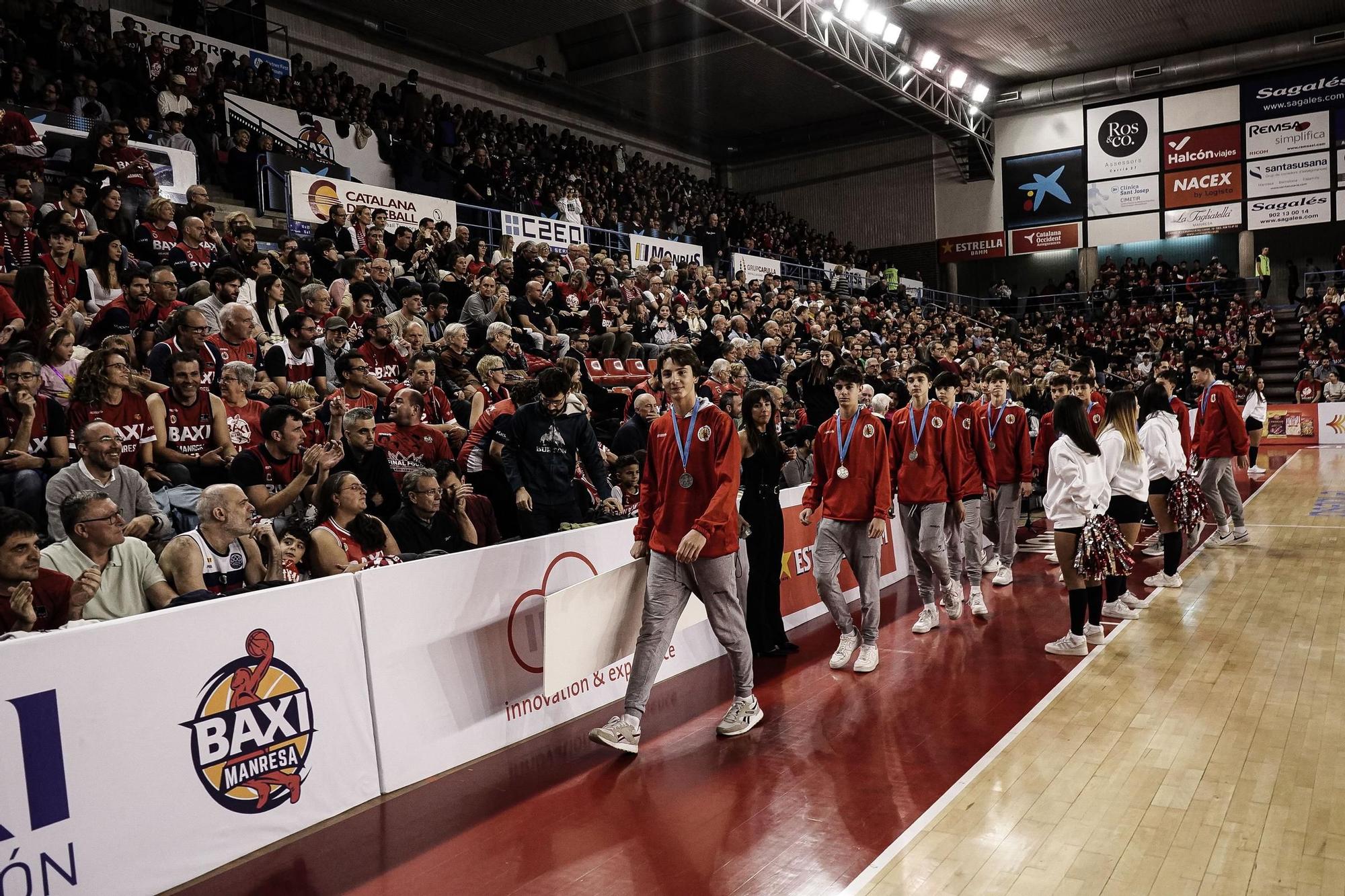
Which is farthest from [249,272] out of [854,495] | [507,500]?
[854,495]

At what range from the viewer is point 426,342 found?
8531 millimetres

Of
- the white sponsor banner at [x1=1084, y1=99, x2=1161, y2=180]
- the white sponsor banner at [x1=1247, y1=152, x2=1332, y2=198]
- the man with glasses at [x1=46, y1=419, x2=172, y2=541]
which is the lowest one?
the man with glasses at [x1=46, y1=419, x2=172, y2=541]

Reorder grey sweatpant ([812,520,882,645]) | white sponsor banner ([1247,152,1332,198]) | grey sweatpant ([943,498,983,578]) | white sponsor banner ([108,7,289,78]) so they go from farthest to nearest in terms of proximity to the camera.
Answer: white sponsor banner ([1247,152,1332,198]) < white sponsor banner ([108,7,289,78]) < grey sweatpant ([943,498,983,578]) < grey sweatpant ([812,520,882,645])

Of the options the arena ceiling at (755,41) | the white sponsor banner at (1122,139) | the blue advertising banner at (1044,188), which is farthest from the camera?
the blue advertising banner at (1044,188)

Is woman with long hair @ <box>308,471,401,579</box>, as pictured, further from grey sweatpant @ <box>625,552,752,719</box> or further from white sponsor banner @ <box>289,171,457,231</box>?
white sponsor banner @ <box>289,171,457,231</box>

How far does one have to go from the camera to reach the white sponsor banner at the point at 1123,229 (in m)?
27.8

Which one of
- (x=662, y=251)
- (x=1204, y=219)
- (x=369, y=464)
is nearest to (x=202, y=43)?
(x=662, y=251)

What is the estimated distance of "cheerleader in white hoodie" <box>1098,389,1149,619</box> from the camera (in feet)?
21.2

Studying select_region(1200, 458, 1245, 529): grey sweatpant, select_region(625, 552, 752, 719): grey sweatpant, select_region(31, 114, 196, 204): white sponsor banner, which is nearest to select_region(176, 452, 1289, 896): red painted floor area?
select_region(625, 552, 752, 719): grey sweatpant

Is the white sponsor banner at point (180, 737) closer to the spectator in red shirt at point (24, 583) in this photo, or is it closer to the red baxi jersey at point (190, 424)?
the spectator in red shirt at point (24, 583)

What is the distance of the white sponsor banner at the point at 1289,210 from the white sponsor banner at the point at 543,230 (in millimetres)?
20843

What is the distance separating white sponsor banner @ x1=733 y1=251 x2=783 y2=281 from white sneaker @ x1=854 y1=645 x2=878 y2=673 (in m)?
15.0

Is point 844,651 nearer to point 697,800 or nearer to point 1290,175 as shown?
point 697,800

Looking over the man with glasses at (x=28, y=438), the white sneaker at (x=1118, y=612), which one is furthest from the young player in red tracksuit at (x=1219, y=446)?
the man with glasses at (x=28, y=438)
